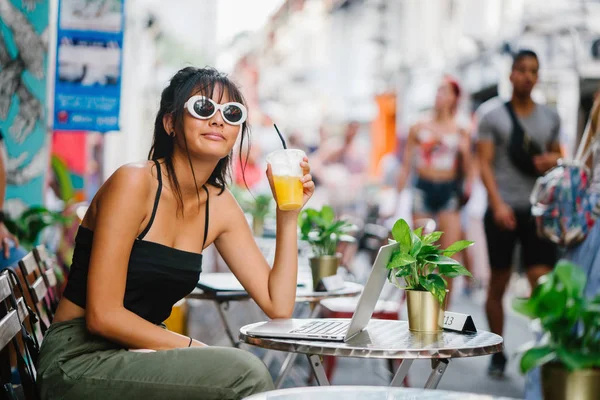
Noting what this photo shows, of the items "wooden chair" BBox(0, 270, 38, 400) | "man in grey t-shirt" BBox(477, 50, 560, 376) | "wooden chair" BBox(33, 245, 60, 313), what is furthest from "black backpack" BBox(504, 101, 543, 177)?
"wooden chair" BBox(0, 270, 38, 400)

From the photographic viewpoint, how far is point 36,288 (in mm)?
3600

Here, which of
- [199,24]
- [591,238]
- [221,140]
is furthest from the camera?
[199,24]

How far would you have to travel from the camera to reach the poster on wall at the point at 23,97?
6.01 meters

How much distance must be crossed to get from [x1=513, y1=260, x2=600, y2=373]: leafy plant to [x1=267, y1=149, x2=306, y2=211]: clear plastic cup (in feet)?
4.60

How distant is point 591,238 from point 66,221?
3306 millimetres

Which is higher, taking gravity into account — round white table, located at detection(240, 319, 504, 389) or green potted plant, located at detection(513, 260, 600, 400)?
green potted plant, located at detection(513, 260, 600, 400)

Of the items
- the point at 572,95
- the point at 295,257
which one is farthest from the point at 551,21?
the point at 295,257

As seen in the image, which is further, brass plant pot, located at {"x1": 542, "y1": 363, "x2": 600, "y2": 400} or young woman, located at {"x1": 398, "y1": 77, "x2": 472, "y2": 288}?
young woman, located at {"x1": 398, "y1": 77, "x2": 472, "y2": 288}

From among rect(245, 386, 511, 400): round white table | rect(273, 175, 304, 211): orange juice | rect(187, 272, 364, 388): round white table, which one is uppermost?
rect(273, 175, 304, 211): orange juice

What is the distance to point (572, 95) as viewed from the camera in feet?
44.0

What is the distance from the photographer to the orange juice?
3.11m

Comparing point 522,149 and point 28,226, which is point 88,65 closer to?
point 28,226

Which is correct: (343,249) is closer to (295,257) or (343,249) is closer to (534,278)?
(534,278)

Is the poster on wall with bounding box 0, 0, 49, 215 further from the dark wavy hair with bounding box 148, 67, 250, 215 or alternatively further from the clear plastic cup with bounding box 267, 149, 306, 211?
the clear plastic cup with bounding box 267, 149, 306, 211
